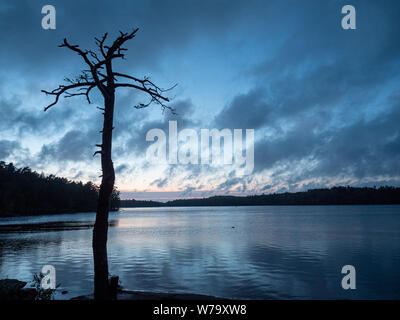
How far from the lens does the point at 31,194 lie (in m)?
151

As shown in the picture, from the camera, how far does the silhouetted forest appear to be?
129325mm

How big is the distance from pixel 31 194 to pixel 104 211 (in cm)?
16551

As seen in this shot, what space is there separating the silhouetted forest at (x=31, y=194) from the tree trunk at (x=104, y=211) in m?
141

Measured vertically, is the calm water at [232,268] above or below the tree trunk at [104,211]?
below

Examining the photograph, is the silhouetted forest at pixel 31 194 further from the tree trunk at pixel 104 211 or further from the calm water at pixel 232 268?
the tree trunk at pixel 104 211

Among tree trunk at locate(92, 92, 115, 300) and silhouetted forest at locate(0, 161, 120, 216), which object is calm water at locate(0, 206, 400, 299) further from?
silhouetted forest at locate(0, 161, 120, 216)

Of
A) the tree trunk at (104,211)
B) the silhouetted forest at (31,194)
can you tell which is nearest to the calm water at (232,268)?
the tree trunk at (104,211)

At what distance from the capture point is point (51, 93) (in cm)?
944

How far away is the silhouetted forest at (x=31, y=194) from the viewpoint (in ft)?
424

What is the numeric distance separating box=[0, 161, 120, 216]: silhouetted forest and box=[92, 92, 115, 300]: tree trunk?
141 metres

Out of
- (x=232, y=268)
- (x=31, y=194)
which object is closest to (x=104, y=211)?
(x=232, y=268)

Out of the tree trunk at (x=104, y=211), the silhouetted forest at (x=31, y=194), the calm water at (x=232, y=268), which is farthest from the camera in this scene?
the silhouetted forest at (x=31, y=194)
